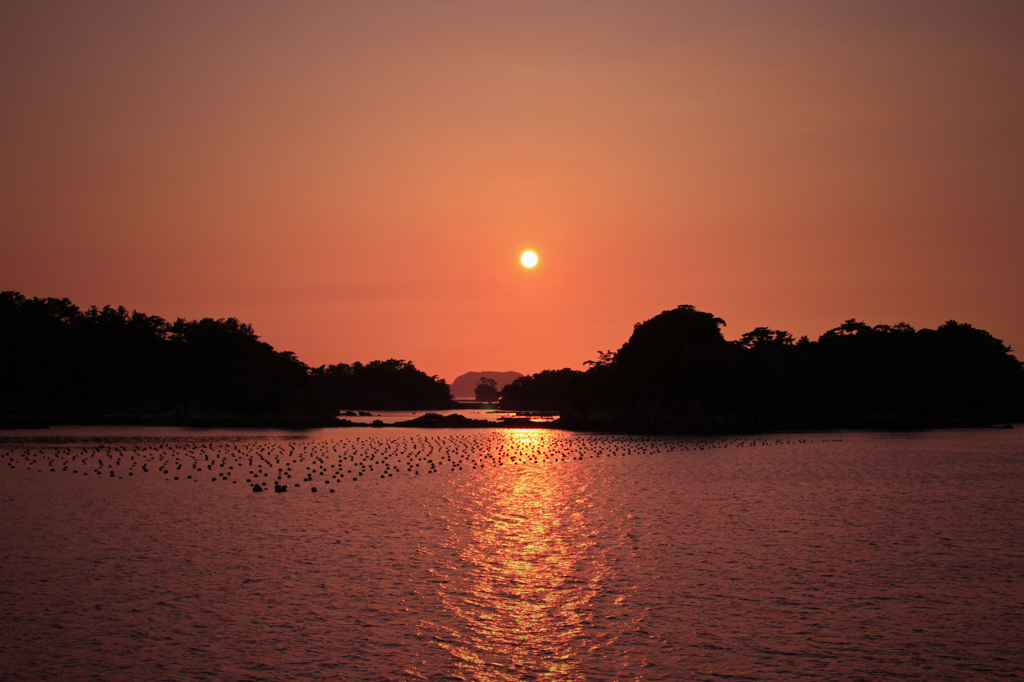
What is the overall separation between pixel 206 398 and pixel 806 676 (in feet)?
543

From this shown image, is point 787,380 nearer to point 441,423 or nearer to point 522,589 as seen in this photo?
point 441,423

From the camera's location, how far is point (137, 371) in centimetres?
16375

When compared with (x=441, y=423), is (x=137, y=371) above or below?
above

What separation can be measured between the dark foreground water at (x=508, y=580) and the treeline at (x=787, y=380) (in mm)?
89142

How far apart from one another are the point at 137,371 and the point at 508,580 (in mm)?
161686

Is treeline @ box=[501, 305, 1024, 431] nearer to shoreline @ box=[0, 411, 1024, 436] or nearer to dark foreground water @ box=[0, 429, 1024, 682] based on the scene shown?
shoreline @ box=[0, 411, 1024, 436]

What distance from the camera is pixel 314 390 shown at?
7111 inches

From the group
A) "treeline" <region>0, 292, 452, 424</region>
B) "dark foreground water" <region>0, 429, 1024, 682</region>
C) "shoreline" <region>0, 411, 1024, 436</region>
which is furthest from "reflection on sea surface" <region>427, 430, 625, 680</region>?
"treeline" <region>0, 292, 452, 424</region>

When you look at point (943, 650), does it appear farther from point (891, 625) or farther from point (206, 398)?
point (206, 398)

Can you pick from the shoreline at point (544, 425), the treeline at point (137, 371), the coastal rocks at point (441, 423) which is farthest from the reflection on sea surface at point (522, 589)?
the treeline at point (137, 371)

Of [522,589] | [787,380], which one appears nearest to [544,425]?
[787,380]

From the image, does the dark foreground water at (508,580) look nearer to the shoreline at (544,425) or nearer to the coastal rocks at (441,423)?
the shoreline at (544,425)

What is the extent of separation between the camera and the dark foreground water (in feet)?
56.1

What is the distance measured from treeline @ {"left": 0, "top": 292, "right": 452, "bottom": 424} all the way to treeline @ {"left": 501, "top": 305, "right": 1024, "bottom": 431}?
2627 inches
